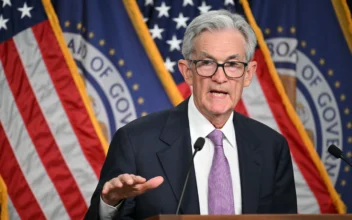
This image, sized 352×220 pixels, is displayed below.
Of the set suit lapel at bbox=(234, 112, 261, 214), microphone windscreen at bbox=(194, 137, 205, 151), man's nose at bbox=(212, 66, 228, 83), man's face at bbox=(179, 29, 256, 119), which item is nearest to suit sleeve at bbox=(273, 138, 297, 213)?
suit lapel at bbox=(234, 112, 261, 214)

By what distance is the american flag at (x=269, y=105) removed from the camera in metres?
4.34

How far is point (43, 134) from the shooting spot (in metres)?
4.07

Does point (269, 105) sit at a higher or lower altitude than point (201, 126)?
lower

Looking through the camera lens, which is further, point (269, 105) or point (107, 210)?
point (269, 105)

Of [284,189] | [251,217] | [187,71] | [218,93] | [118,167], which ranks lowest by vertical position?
[284,189]

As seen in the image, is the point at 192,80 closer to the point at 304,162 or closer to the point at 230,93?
the point at 230,93

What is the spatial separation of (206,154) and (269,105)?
1638mm

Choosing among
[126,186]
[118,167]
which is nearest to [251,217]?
[126,186]

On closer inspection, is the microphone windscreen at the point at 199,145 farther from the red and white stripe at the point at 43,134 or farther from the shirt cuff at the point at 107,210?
the red and white stripe at the point at 43,134

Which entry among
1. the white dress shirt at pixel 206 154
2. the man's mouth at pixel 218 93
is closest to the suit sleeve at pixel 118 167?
the white dress shirt at pixel 206 154

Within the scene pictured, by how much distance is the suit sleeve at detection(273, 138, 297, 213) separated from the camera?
115 inches

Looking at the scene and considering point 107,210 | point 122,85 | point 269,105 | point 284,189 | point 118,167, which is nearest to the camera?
point 107,210

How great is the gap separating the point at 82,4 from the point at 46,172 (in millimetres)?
972

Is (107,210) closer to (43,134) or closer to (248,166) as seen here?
(248,166)
